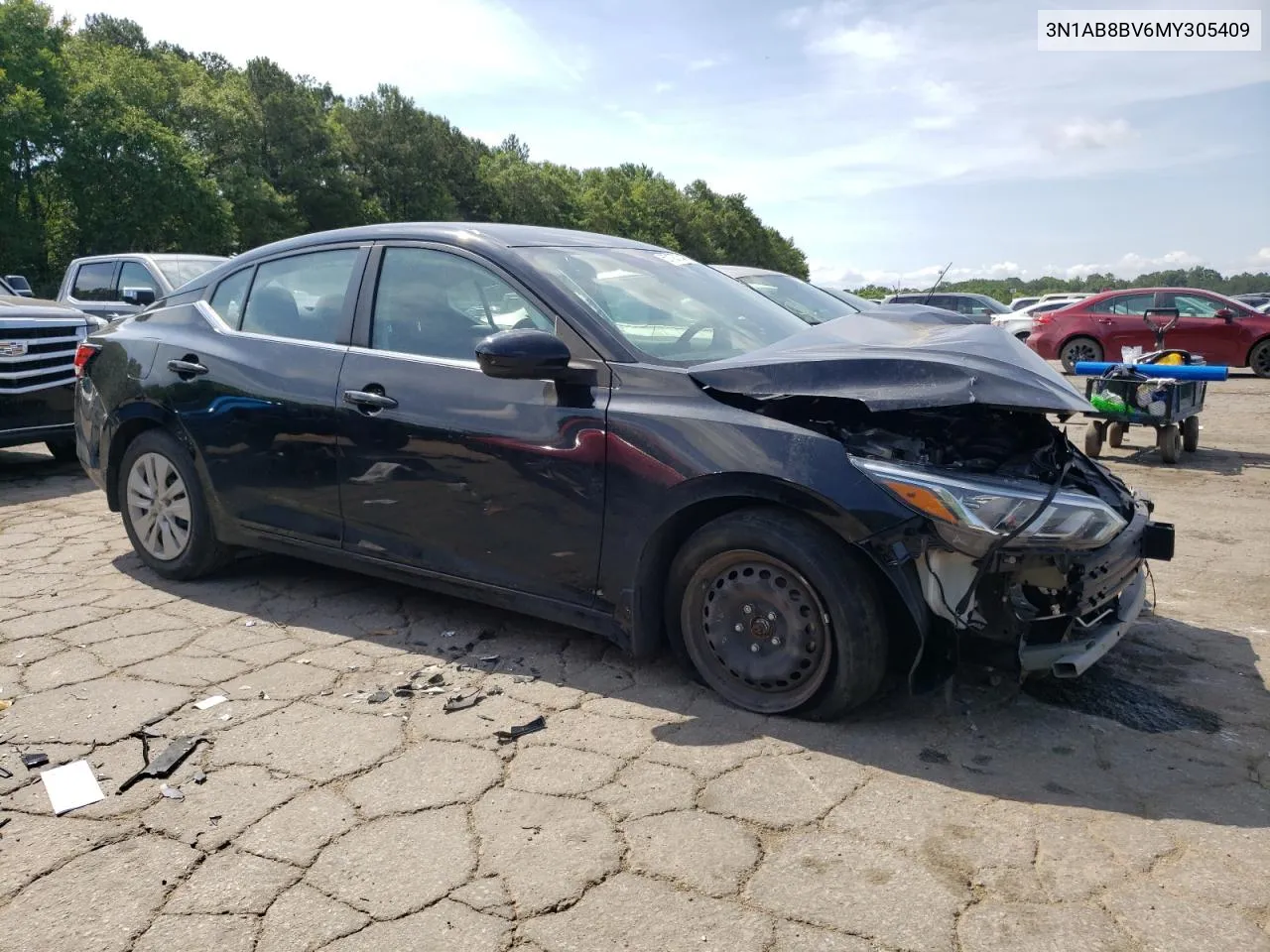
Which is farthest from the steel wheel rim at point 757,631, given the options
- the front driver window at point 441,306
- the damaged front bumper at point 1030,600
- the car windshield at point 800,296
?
the car windshield at point 800,296

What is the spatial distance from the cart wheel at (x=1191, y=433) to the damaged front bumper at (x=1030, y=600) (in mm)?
6688

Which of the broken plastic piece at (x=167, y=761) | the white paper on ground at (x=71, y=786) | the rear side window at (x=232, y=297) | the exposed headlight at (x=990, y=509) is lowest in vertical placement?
the white paper on ground at (x=71, y=786)

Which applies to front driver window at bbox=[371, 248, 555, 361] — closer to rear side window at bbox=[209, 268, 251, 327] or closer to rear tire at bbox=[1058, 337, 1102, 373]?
rear side window at bbox=[209, 268, 251, 327]

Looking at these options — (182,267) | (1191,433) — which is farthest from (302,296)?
(1191,433)

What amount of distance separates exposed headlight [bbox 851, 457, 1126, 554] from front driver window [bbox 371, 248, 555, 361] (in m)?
1.44

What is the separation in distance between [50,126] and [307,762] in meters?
30.9

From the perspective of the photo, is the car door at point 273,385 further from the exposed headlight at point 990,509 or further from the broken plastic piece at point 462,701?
the exposed headlight at point 990,509

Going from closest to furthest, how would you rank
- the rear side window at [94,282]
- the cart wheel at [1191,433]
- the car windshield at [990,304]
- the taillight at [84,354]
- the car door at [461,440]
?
1. the car door at [461,440]
2. the taillight at [84,354]
3. the cart wheel at [1191,433]
4. the rear side window at [94,282]
5. the car windshield at [990,304]

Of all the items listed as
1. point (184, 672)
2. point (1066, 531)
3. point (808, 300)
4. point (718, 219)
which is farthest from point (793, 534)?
point (718, 219)

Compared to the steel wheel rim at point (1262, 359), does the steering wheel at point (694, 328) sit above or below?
below

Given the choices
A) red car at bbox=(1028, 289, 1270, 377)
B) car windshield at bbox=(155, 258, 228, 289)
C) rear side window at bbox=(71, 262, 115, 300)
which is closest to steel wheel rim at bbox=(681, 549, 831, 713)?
car windshield at bbox=(155, 258, 228, 289)

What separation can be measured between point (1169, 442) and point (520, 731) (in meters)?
7.23

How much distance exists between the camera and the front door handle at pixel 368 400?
3916mm

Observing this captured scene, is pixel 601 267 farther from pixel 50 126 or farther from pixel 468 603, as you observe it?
pixel 50 126
